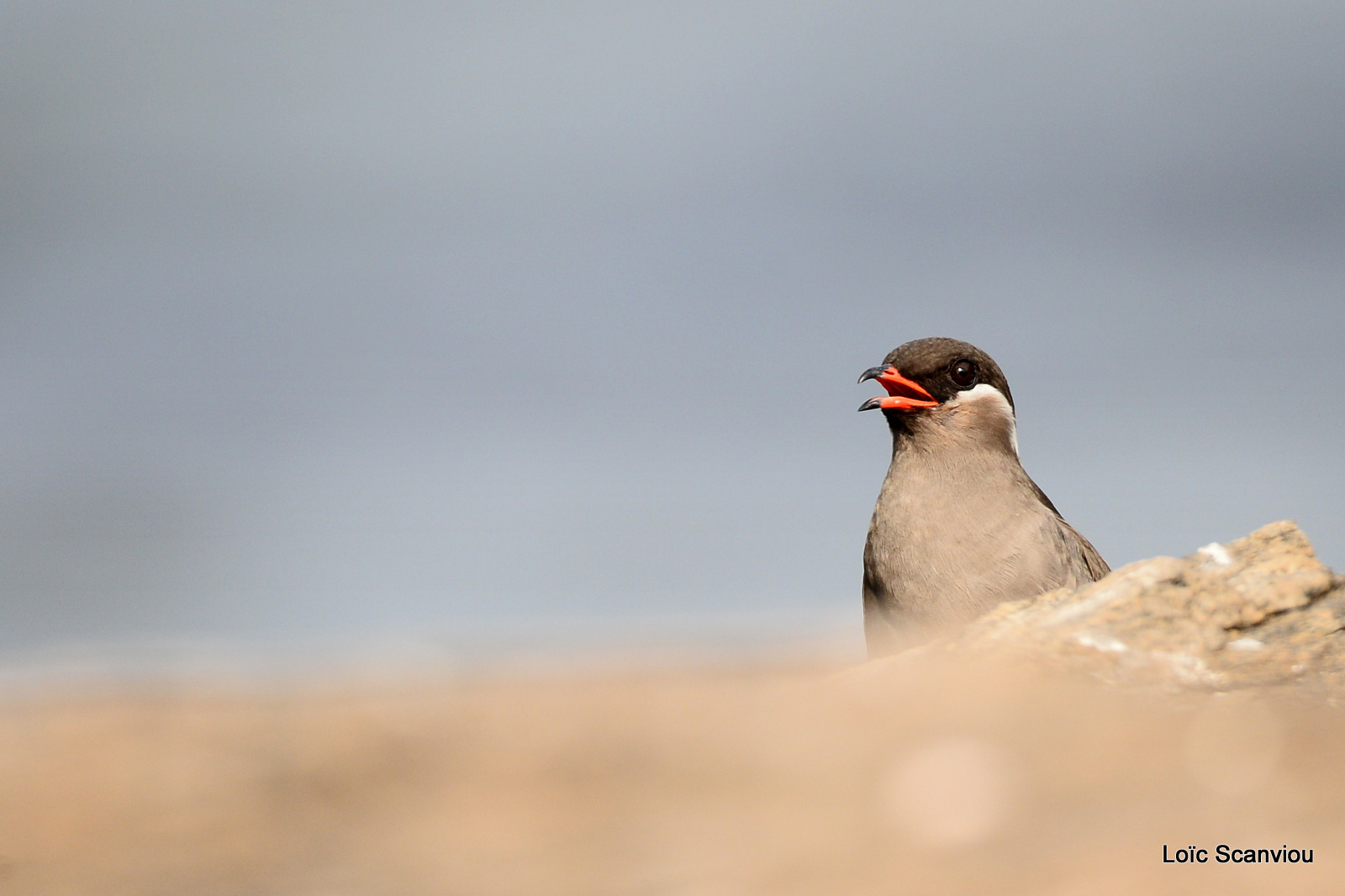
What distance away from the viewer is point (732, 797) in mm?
3760

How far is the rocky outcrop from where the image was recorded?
5055 millimetres

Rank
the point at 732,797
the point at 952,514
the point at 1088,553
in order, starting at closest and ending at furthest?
1. the point at 732,797
2. the point at 952,514
3. the point at 1088,553

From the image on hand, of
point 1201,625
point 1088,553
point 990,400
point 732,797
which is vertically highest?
point 990,400

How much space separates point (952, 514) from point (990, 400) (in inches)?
44.6

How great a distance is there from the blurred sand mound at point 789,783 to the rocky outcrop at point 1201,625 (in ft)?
0.06

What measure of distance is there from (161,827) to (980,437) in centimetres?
589

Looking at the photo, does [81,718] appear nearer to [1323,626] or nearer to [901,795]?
[901,795]

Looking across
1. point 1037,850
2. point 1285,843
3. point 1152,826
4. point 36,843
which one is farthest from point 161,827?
point 1285,843

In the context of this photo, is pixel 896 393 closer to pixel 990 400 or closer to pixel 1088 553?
pixel 990 400

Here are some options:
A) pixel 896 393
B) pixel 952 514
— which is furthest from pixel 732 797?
pixel 896 393

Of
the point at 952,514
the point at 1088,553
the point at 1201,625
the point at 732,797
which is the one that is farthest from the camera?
the point at 1088,553

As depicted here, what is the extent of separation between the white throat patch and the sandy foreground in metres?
3.41

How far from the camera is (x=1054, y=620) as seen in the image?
561 cm

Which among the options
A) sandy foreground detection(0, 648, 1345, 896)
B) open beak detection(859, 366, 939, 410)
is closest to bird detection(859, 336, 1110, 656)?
open beak detection(859, 366, 939, 410)
